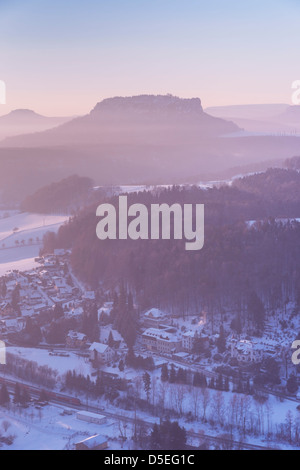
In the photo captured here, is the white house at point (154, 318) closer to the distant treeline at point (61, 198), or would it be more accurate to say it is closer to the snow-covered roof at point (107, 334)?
the snow-covered roof at point (107, 334)

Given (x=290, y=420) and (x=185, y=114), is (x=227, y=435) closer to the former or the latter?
(x=290, y=420)

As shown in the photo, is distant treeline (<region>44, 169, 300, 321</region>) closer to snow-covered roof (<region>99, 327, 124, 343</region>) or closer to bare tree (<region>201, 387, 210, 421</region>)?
snow-covered roof (<region>99, 327, 124, 343</region>)

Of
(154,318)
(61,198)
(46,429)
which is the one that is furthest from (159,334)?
(61,198)

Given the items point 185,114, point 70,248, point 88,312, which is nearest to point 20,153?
point 185,114

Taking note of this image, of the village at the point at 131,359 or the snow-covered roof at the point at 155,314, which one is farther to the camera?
the snow-covered roof at the point at 155,314

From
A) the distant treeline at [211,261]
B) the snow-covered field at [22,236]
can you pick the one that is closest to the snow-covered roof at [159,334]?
the distant treeline at [211,261]
